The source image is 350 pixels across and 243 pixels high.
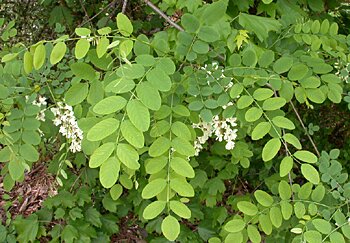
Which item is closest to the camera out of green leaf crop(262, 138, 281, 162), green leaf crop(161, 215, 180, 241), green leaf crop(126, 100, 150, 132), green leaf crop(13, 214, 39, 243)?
green leaf crop(126, 100, 150, 132)

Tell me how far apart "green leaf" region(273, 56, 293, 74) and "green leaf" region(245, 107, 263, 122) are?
21 centimetres

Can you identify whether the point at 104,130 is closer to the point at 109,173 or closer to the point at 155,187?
the point at 109,173

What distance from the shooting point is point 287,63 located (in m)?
1.46

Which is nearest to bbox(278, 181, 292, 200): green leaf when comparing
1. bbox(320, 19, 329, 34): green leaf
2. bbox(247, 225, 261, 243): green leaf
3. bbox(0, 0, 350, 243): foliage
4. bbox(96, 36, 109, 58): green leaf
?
bbox(0, 0, 350, 243): foliage

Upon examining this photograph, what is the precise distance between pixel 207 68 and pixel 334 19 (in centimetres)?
127

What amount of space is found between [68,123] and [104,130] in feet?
1.73

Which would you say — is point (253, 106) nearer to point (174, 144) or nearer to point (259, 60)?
point (259, 60)

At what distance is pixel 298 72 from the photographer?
1474 millimetres

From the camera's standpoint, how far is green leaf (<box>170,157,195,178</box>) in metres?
1.19

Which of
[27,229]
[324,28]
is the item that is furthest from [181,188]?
[27,229]

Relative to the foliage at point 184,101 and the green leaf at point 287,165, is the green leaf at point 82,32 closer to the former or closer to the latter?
the foliage at point 184,101

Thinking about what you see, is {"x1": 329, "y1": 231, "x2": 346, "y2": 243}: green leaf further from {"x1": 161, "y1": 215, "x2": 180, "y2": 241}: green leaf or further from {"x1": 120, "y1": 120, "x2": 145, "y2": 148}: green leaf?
{"x1": 120, "y1": 120, "x2": 145, "y2": 148}: green leaf

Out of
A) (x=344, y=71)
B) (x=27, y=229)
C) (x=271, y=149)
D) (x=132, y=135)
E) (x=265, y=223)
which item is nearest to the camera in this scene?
(x=132, y=135)

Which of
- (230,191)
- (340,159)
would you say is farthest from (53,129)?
(340,159)
